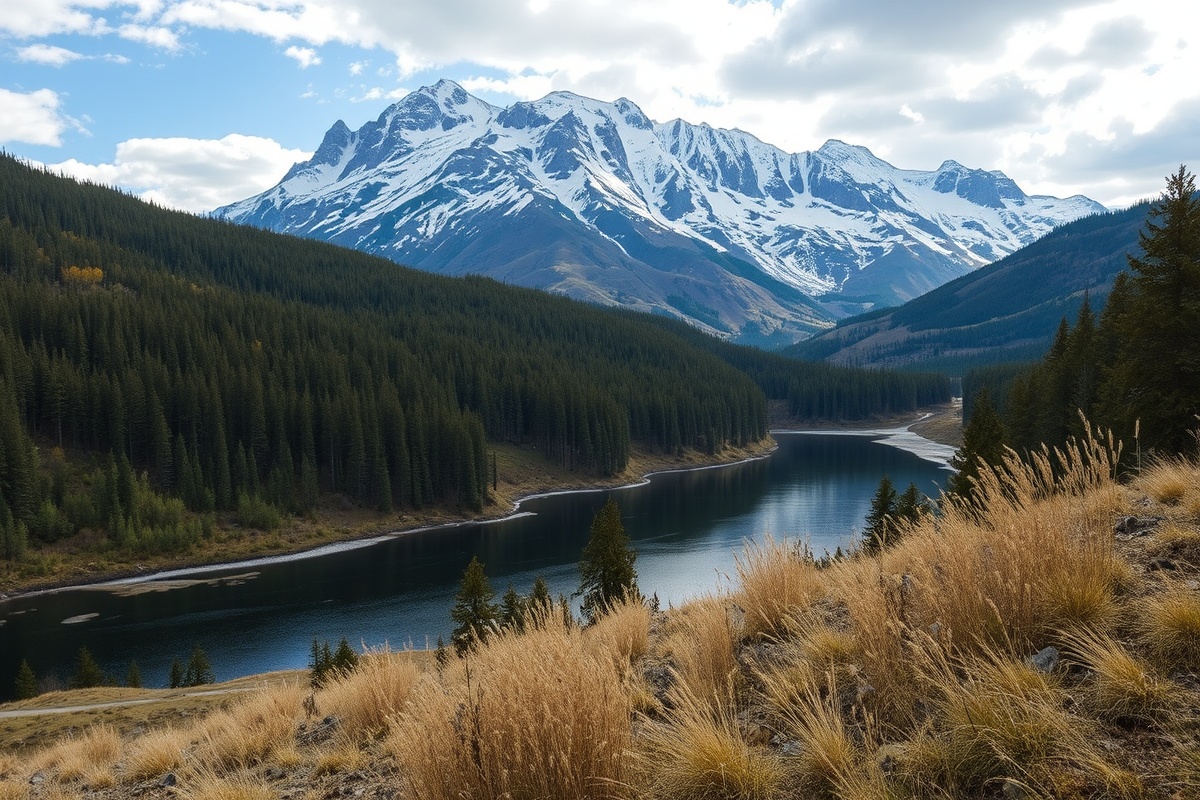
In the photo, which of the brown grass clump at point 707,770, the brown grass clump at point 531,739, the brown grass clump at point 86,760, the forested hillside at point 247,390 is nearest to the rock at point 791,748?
the brown grass clump at point 707,770

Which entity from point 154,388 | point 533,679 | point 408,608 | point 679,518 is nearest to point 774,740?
point 533,679

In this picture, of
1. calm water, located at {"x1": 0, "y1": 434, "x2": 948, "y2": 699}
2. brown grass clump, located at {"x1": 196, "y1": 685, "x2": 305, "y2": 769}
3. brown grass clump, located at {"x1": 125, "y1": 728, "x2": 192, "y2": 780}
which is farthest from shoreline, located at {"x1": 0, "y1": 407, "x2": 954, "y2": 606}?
brown grass clump, located at {"x1": 125, "y1": 728, "x2": 192, "y2": 780}

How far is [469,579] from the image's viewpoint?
107 feet

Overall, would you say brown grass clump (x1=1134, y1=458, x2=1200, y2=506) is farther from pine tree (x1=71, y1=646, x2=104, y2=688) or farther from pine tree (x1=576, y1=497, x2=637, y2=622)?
pine tree (x1=71, y1=646, x2=104, y2=688)

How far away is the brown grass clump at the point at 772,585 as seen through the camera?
26.2 feet

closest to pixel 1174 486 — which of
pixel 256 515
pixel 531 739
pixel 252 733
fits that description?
pixel 531 739

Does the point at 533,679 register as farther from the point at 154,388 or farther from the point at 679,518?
the point at 154,388

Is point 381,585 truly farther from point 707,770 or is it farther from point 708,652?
point 707,770

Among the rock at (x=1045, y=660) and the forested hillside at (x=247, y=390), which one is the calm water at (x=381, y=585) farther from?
the rock at (x=1045, y=660)

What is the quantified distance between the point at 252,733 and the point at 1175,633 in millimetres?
9763

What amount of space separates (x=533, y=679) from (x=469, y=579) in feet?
96.0

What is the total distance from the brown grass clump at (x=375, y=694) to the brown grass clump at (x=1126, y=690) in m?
6.30

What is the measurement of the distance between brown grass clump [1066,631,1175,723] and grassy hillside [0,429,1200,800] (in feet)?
0.04

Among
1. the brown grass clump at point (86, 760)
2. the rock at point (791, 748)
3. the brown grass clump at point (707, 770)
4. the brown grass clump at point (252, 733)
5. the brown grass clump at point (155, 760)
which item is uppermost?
the brown grass clump at point (707, 770)
